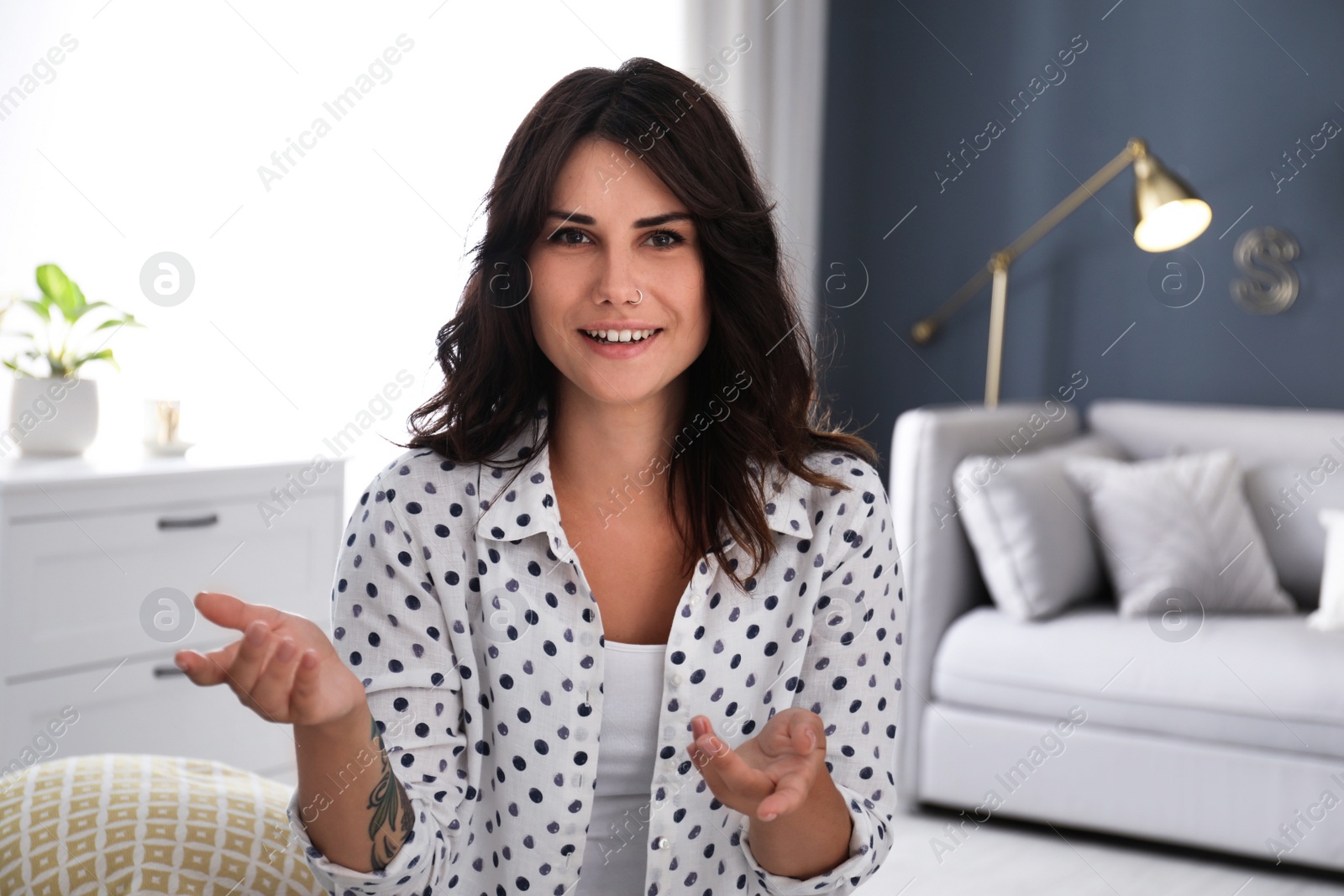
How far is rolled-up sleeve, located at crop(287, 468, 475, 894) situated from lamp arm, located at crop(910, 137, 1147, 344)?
2.65 m

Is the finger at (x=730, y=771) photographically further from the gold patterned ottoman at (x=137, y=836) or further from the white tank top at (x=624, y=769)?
the gold patterned ottoman at (x=137, y=836)

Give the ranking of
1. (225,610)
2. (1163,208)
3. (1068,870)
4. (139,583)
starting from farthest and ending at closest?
1. (1163,208)
2. (1068,870)
3. (139,583)
4. (225,610)

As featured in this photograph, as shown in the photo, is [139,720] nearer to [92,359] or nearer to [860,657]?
[92,359]

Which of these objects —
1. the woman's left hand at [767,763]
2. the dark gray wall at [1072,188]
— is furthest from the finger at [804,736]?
the dark gray wall at [1072,188]

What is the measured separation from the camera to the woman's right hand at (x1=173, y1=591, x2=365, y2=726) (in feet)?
2.39

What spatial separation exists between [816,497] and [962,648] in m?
1.67

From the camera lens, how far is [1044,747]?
2.63 m

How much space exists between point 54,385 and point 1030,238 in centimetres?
270

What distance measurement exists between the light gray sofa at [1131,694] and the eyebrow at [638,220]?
5.99ft

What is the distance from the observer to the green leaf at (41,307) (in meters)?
2.23

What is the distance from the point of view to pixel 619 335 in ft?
3.66

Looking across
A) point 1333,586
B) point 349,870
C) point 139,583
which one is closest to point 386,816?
point 349,870

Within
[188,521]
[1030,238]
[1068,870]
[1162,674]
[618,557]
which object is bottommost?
[1068,870]

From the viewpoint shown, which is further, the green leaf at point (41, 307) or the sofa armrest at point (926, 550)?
the sofa armrest at point (926, 550)
